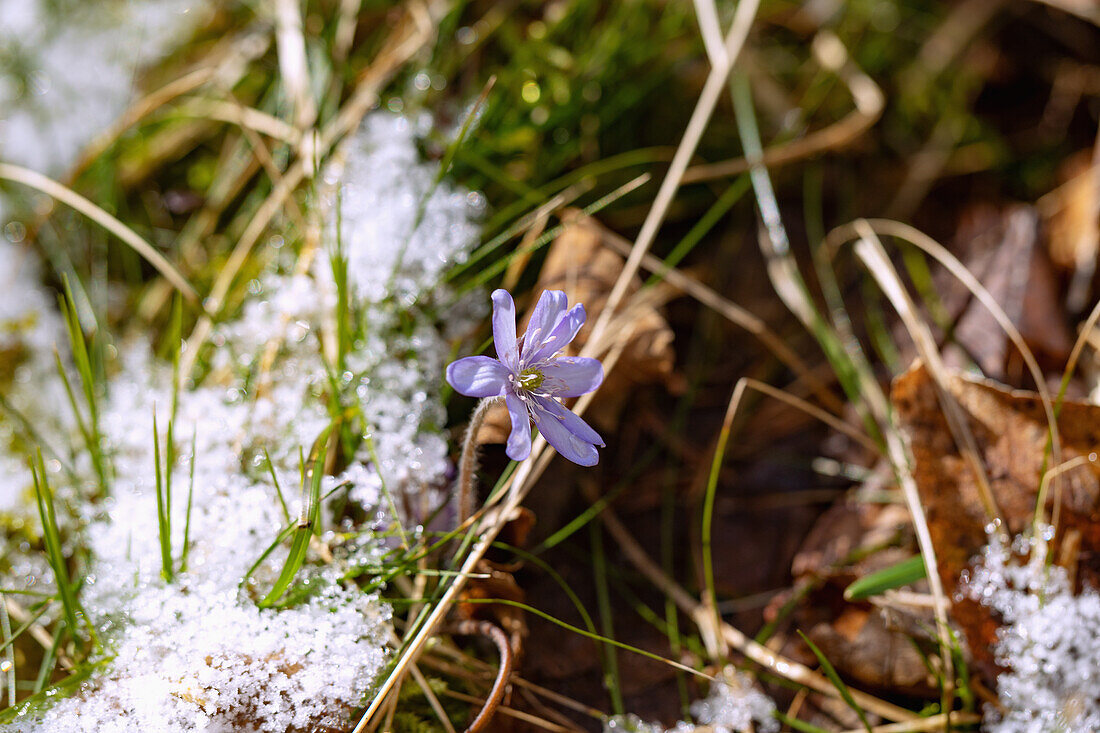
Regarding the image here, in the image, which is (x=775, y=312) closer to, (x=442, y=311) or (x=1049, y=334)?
(x=1049, y=334)

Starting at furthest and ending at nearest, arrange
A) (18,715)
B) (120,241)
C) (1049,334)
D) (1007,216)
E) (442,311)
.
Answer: (1007,216) < (120,241) < (1049,334) < (442,311) < (18,715)

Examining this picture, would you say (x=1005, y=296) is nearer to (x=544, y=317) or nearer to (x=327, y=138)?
(x=544, y=317)

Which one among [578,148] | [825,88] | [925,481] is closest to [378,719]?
[925,481]

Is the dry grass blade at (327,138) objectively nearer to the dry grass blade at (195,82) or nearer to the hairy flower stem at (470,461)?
the dry grass blade at (195,82)

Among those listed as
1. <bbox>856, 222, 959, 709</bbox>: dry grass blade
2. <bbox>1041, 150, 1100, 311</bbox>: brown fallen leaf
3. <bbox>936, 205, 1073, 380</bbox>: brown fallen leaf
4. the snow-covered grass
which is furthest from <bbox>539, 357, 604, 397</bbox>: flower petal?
<bbox>1041, 150, 1100, 311</bbox>: brown fallen leaf

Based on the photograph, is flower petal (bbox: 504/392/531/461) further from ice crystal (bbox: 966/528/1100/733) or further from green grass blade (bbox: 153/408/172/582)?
ice crystal (bbox: 966/528/1100/733)

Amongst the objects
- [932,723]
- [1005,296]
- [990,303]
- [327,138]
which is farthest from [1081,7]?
[327,138]
